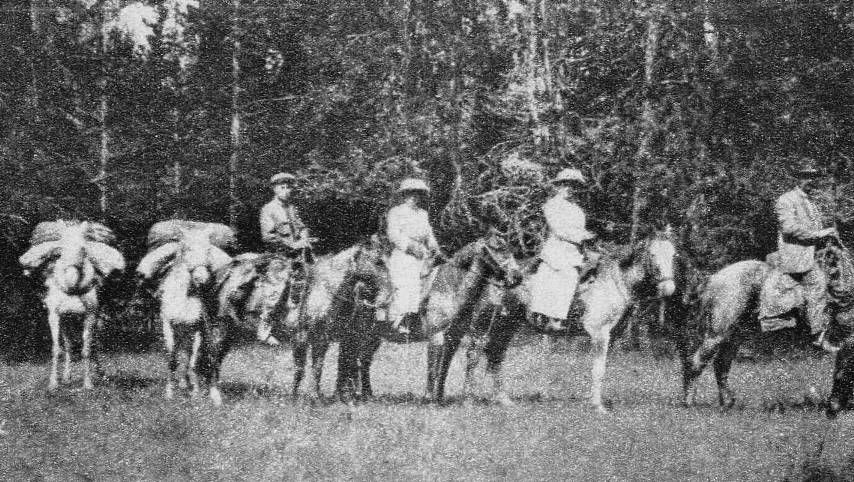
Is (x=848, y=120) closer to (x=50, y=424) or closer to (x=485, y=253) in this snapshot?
(x=485, y=253)

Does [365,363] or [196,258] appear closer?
[196,258]

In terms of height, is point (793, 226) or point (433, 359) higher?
point (793, 226)

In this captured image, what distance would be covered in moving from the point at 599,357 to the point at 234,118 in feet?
39.1

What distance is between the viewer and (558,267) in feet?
35.2

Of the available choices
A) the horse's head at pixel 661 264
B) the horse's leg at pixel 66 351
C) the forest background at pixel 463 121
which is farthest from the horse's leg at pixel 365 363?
the forest background at pixel 463 121

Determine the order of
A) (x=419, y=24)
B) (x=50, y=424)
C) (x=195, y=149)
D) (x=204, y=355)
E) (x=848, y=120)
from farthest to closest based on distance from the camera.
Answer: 1. (x=195, y=149)
2. (x=419, y=24)
3. (x=848, y=120)
4. (x=204, y=355)
5. (x=50, y=424)

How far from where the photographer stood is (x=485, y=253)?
11.0 meters

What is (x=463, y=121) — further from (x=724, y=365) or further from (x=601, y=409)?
(x=601, y=409)

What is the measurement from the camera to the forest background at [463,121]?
1648 cm

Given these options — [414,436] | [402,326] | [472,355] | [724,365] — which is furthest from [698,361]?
[414,436]

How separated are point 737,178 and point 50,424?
1284 centimetres

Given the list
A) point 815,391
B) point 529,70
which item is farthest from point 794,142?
point 815,391

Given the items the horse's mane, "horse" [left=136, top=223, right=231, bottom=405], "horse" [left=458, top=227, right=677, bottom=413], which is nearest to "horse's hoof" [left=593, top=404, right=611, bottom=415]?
"horse" [left=458, top=227, right=677, bottom=413]

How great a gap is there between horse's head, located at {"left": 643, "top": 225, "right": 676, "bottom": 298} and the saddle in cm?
107
